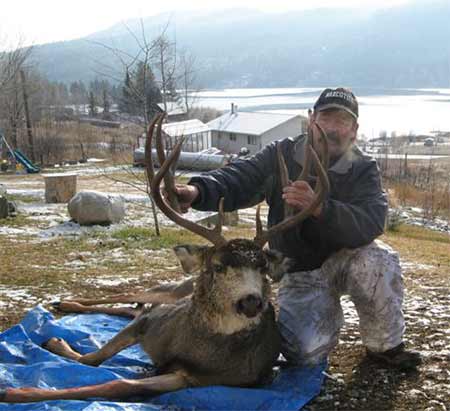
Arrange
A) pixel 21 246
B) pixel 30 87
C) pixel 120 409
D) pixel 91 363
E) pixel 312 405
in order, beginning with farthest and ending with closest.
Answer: pixel 30 87, pixel 21 246, pixel 91 363, pixel 312 405, pixel 120 409

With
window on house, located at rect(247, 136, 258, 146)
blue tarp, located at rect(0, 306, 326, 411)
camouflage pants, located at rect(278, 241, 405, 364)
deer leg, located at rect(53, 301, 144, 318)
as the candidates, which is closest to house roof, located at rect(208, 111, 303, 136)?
window on house, located at rect(247, 136, 258, 146)

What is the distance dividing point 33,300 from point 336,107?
3468 mm

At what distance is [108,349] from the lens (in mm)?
4492

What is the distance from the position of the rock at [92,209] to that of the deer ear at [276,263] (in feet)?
26.8

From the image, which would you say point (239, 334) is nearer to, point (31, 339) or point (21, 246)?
point (31, 339)

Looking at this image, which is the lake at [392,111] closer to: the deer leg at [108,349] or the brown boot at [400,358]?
the deer leg at [108,349]

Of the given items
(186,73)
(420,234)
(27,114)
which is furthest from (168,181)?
(27,114)

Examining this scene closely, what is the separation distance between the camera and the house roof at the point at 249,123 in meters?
52.8

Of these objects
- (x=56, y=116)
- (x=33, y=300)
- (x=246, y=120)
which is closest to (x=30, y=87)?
(x=246, y=120)

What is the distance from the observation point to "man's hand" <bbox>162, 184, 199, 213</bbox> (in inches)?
181

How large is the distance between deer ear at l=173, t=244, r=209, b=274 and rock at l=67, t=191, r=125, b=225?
8033 mm

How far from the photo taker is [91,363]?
448cm

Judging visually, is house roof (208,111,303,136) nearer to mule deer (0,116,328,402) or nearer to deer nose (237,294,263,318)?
mule deer (0,116,328,402)

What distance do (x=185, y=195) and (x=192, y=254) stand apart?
62 cm
